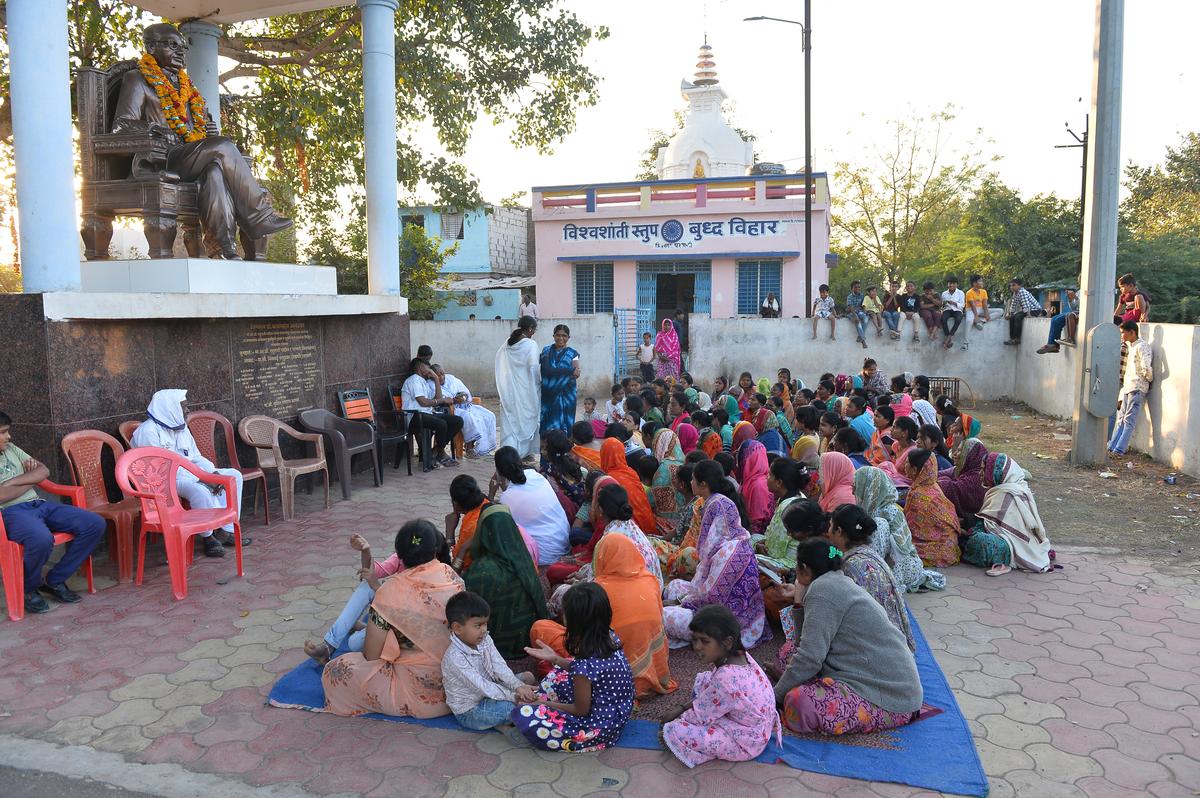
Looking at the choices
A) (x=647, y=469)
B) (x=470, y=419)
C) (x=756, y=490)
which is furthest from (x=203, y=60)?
(x=756, y=490)

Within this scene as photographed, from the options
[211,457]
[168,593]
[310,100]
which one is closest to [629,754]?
[168,593]

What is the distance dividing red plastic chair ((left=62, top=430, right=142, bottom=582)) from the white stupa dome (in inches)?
934

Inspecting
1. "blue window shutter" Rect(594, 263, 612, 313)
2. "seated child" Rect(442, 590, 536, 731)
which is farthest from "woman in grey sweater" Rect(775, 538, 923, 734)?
"blue window shutter" Rect(594, 263, 612, 313)

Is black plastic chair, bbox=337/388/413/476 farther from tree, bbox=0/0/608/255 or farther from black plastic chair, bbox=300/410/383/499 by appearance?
tree, bbox=0/0/608/255

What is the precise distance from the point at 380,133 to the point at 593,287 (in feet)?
41.2

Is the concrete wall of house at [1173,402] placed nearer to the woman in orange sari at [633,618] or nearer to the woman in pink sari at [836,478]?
the woman in pink sari at [836,478]

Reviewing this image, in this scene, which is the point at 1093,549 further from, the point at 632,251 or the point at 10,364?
the point at 632,251

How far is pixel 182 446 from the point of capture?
Answer: 598 cm

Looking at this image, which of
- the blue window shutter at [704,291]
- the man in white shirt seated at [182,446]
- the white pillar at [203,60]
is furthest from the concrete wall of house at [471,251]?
the man in white shirt seated at [182,446]

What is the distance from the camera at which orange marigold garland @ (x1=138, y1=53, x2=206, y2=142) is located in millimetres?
7098

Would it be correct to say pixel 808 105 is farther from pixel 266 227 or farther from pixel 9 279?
pixel 9 279

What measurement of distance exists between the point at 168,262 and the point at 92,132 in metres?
1.51

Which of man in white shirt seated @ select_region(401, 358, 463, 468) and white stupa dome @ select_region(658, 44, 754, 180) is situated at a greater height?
white stupa dome @ select_region(658, 44, 754, 180)

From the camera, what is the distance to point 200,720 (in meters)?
3.60
